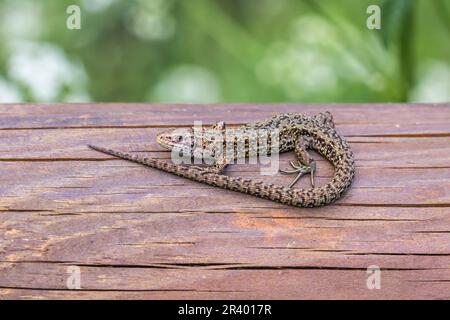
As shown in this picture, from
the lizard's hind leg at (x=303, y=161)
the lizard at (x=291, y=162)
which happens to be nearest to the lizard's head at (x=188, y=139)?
the lizard at (x=291, y=162)

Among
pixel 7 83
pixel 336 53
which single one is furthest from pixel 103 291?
pixel 336 53

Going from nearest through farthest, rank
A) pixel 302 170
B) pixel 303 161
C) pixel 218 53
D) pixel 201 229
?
pixel 201 229
pixel 302 170
pixel 303 161
pixel 218 53

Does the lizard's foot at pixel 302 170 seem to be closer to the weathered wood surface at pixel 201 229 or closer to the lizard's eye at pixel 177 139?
the weathered wood surface at pixel 201 229

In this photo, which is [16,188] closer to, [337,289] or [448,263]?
[337,289]

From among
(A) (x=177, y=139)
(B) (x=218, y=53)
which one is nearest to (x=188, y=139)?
(A) (x=177, y=139)

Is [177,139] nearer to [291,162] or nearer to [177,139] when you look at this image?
[177,139]

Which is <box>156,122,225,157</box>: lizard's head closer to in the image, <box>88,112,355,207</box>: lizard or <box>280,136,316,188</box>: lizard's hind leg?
<box>88,112,355,207</box>: lizard
